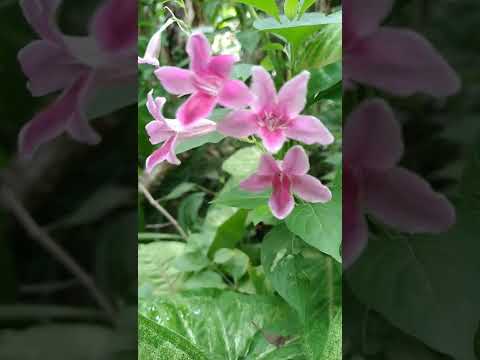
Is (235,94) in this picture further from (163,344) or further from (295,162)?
(163,344)

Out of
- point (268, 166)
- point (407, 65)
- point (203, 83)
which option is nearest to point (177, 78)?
point (203, 83)

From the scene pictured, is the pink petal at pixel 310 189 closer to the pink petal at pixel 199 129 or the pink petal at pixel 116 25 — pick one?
the pink petal at pixel 199 129

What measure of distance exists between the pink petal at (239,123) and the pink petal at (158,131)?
8 cm

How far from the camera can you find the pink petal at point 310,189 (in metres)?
0.58

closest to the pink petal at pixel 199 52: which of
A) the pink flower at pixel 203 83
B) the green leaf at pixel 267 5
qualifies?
the pink flower at pixel 203 83

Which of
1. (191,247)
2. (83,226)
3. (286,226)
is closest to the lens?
(83,226)

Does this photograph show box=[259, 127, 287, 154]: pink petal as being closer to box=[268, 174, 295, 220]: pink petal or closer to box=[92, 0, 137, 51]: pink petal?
box=[268, 174, 295, 220]: pink petal

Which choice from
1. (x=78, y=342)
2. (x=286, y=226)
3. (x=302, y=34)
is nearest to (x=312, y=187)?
(x=286, y=226)

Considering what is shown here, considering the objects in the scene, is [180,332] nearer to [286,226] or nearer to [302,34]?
[286,226]

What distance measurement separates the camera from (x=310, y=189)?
1.90ft

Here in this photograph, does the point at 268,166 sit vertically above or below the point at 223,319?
above

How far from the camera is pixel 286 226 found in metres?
0.62

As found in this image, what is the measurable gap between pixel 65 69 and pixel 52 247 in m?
0.19

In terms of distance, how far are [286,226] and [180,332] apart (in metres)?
0.20
